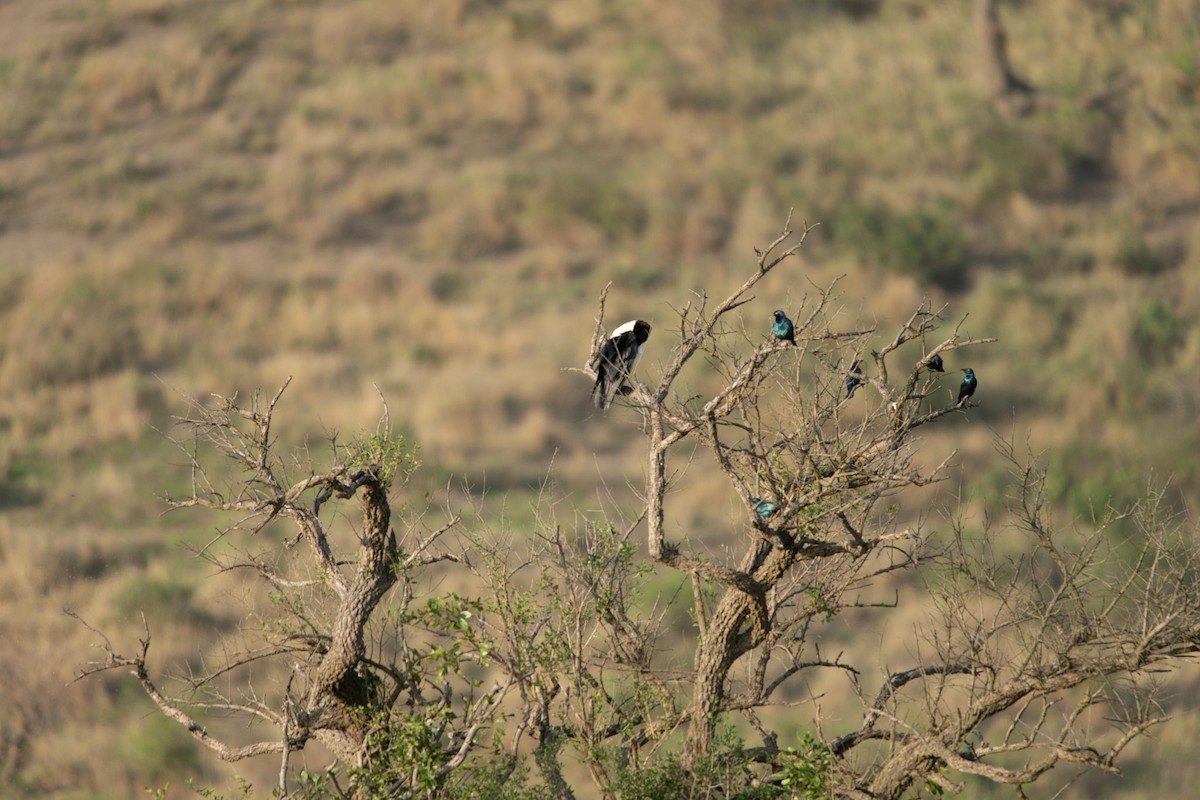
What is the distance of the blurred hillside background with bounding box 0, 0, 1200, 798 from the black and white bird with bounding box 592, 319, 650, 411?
7.84m

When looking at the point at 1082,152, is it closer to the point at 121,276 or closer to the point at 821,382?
the point at 121,276

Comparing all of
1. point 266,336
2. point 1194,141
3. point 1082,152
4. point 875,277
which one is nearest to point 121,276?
point 266,336

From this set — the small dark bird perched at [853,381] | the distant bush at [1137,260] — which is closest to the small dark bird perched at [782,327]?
the small dark bird perched at [853,381]

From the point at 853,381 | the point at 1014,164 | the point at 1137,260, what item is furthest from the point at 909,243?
the point at 853,381

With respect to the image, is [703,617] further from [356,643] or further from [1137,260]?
[1137,260]

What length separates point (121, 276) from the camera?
25906 millimetres

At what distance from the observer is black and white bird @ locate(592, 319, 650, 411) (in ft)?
25.2

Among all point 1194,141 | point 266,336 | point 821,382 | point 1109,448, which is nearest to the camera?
point 821,382

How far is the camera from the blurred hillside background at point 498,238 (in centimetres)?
1950

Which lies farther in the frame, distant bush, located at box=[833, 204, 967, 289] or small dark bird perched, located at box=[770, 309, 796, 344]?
distant bush, located at box=[833, 204, 967, 289]

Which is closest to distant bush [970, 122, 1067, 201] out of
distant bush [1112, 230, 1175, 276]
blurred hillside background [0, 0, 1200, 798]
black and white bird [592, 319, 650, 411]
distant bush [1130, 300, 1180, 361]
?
blurred hillside background [0, 0, 1200, 798]

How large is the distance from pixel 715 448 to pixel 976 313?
1926 cm

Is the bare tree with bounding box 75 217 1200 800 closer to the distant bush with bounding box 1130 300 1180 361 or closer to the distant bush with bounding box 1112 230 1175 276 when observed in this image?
the distant bush with bounding box 1130 300 1180 361

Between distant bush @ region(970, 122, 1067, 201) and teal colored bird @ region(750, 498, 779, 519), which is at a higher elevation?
distant bush @ region(970, 122, 1067, 201)
